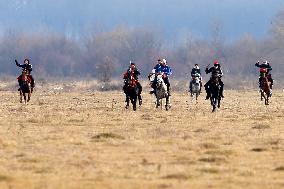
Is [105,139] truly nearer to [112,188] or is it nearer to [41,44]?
[112,188]

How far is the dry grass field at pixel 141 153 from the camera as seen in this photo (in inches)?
494

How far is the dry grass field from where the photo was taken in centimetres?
1255

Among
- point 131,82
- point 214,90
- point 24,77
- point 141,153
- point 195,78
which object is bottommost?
point 141,153

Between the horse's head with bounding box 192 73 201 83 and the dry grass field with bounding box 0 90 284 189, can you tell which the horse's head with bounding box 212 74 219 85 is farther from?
the horse's head with bounding box 192 73 201 83

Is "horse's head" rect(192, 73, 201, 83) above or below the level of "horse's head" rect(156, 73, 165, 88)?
above

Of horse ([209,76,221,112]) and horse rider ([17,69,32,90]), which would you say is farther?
horse rider ([17,69,32,90])

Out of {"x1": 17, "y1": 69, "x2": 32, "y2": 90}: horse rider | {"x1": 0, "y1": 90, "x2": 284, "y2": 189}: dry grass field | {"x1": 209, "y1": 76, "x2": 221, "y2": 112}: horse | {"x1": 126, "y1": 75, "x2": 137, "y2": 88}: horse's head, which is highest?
{"x1": 17, "y1": 69, "x2": 32, "y2": 90}: horse rider

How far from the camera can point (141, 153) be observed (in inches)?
635

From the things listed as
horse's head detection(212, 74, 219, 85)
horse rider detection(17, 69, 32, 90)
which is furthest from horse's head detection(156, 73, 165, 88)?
horse rider detection(17, 69, 32, 90)

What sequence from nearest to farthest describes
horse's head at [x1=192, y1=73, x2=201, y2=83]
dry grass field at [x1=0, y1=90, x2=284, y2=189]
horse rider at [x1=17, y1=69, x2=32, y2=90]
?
dry grass field at [x1=0, y1=90, x2=284, y2=189], horse rider at [x1=17, y1=69, x2=32, y2=90], horse's head at [x1=192, y1=73, x2=201, y2=83]

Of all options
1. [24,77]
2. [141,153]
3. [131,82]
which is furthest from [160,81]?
[141,153]

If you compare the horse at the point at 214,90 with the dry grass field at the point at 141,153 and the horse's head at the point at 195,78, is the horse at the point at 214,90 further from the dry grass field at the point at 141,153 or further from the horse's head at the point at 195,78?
the horse's head at the point at 195,78

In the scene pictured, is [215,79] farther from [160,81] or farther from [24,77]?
[24,77]


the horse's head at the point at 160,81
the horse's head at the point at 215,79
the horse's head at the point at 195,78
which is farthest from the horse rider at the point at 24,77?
the horse's head at the point at 215,79
